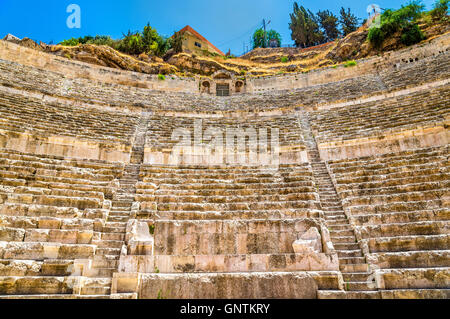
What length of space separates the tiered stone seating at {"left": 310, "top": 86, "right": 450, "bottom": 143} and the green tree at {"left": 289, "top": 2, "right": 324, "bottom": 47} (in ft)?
83.8

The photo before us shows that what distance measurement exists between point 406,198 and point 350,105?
8.01 m

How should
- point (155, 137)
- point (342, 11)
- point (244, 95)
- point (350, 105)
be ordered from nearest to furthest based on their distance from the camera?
point (155, 137), point (350, 105), point (244, 95), point (342, 11)

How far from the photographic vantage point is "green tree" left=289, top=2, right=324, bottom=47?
34903mm

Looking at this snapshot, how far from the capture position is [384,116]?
10523 mm

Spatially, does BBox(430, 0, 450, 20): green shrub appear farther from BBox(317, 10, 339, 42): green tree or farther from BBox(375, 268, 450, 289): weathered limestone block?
BBox(375, 268, 450, 289): weathered limestone block

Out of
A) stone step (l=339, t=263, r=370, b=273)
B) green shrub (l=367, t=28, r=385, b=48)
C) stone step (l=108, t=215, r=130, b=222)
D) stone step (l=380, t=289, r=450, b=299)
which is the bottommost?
stone step (l=380, t=289, r=450, b=299)

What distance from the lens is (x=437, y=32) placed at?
20391mm

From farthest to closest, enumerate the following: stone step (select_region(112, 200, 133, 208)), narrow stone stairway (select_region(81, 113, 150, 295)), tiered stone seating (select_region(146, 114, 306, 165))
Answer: tiered stone seating (select_region(146, 114, 306, 165)) → stone step (select_region(112, 200, 133, 208)) → narrow stone stairway (select_region(81, 113, 150, 295))

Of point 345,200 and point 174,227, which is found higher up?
point 345,200

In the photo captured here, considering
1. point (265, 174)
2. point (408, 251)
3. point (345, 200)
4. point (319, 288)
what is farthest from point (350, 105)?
point (319, 288)

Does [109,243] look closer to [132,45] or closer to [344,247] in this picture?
[344,247]

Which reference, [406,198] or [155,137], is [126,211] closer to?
[155,137]

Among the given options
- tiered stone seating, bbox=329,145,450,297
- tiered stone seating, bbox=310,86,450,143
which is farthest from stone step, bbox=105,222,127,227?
tiered stone seating, bbox=310,86,450,143
